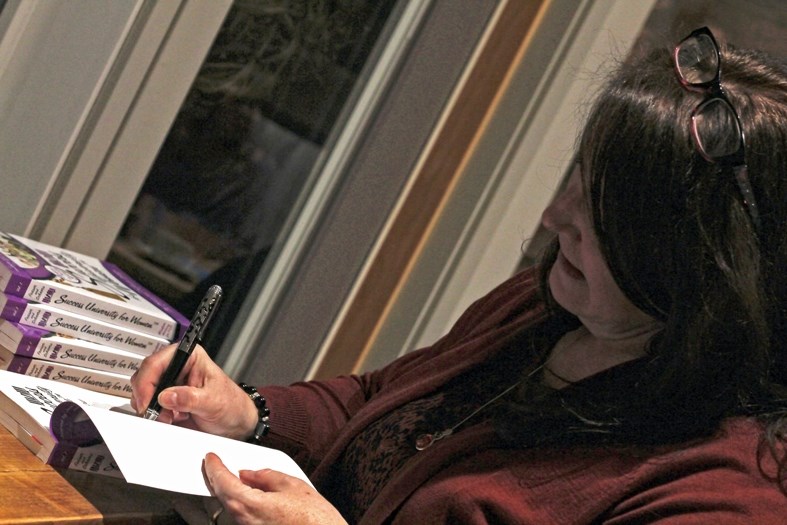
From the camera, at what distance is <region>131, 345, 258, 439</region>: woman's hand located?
1183 millimetres

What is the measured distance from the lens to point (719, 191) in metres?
1.05

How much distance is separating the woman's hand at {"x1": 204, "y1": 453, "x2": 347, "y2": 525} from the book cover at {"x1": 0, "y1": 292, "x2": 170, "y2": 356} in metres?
0.33

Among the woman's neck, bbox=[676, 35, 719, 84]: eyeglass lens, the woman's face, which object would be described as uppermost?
bbox=[676, 35, 719, 84]: eyeglass lens

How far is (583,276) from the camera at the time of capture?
1.19 m

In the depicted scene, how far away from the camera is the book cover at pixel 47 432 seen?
3.26 feet

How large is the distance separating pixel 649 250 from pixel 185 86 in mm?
877

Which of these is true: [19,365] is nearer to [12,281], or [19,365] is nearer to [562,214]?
[12,281]

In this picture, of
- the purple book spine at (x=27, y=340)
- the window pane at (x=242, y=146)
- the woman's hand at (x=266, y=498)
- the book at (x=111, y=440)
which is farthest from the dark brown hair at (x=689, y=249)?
the window pane at (x=242, y=146)

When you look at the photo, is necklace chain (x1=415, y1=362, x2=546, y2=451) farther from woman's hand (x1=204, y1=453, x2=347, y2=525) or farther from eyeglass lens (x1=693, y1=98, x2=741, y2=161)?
eyeglass lens (x1=693, y1=98, x2=741, y2=161)

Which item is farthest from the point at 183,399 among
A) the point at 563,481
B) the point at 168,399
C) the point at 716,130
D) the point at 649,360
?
the point at 716,130

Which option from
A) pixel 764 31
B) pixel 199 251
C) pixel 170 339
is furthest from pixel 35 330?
pixel 764 31

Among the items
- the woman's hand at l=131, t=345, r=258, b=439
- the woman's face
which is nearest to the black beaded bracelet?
the woman's hand at l=131, t=345, r=258, b=439

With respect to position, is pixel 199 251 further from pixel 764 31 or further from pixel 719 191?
pixel 764 31

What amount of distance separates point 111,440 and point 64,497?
0.07m
